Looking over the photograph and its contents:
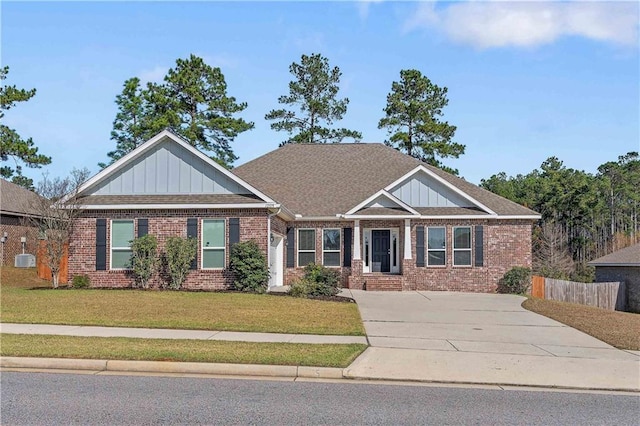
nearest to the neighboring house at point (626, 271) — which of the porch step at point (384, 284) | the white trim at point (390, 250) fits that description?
the white trim at point (390, 250)

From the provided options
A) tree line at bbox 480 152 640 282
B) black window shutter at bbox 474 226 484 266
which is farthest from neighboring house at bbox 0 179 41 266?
tree line at bbox 480 152 640 282

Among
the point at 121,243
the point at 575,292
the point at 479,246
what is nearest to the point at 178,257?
the point at 121,243

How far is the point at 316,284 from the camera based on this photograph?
21.6m

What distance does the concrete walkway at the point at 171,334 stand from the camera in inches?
480

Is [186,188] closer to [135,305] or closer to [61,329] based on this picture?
[135,305]

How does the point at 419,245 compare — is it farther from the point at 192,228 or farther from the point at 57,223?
the point at 57,223

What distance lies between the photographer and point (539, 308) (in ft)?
65.1

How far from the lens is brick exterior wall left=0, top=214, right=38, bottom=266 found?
3288 cm

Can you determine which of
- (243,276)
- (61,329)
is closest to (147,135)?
(243,276)

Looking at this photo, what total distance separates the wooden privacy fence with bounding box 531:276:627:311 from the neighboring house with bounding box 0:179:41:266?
79.9 ft

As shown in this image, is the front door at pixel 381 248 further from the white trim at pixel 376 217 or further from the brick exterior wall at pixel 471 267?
the white trim at pixel 376 217

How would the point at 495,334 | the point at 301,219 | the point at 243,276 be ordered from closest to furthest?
1. the point at 495,334
2. the point at 243,276
3. the point at 301,219

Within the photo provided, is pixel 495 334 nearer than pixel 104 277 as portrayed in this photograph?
Yes

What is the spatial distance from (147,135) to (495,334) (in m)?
39.4
